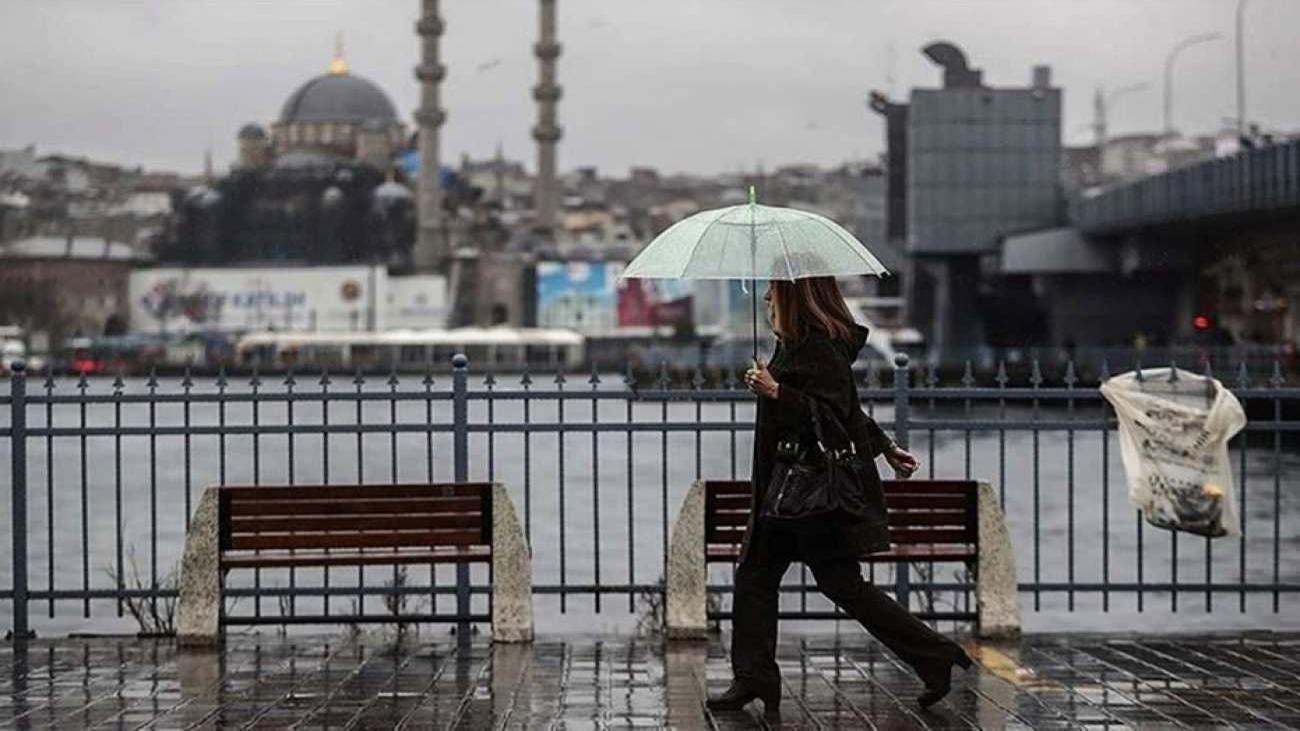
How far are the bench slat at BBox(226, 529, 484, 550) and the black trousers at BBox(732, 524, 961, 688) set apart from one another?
2227 millimetres

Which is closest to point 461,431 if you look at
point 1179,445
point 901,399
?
point 901,399

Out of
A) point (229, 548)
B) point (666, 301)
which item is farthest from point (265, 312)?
point (229, 548)

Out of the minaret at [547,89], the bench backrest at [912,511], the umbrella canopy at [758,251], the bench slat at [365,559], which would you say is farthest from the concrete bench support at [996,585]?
the minaret at [547,89]

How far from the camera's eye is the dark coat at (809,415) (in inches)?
363

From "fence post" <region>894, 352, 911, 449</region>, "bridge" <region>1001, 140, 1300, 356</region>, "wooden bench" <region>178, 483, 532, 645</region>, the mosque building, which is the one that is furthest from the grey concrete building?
the mosque building

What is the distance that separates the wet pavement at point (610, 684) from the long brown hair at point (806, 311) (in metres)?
1.52

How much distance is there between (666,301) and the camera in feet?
508

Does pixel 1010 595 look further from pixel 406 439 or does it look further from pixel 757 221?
pixel 406 439

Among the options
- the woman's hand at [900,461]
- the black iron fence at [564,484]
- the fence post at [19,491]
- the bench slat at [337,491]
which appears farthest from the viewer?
the black iron fence at [564,484]

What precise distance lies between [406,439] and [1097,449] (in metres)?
19.0

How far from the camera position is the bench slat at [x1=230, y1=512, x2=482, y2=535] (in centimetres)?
1131

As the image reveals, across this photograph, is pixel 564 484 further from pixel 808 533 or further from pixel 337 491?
pixel 808 533

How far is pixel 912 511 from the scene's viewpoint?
11.6 metres

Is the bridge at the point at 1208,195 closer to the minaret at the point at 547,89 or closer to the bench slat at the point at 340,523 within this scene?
the bench slat at the point at 340,523
